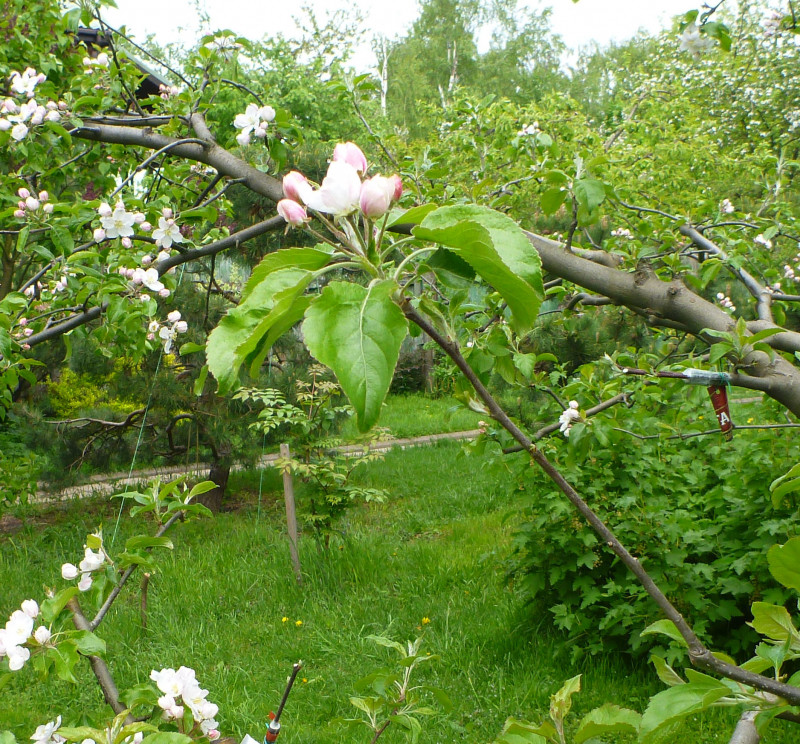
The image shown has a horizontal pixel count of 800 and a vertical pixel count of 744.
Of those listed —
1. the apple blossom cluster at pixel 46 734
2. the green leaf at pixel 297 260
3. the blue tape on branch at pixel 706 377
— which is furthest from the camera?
the blue tape on branch at pixel 706 377

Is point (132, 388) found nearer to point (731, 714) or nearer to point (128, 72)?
point (128, 72)

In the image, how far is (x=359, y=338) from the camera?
559mm

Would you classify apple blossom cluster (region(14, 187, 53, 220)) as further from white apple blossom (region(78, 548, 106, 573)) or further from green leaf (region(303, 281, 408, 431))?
green leaf (region(303, 281, 408, 431))

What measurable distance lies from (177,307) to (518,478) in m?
3.04

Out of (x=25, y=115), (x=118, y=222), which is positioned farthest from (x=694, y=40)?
(x=25, y=115)

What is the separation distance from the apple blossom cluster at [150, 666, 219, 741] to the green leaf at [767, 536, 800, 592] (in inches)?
33.2

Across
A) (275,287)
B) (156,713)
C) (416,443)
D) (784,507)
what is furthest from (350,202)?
(416,443)

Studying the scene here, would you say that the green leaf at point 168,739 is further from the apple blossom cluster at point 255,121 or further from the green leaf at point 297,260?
the apple blossom cluster at point 255,121

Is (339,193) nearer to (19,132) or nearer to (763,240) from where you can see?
(19,132)

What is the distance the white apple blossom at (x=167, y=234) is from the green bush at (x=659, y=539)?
166cm

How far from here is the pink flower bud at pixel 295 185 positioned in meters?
0.73

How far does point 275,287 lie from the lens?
2.09 ft

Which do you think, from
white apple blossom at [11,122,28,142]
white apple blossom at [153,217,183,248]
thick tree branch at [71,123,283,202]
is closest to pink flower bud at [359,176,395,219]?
thick tree branch at [71,123,283,202]

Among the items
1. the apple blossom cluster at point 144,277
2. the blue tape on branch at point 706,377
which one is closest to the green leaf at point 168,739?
the blue tape on branch at point 706,377
